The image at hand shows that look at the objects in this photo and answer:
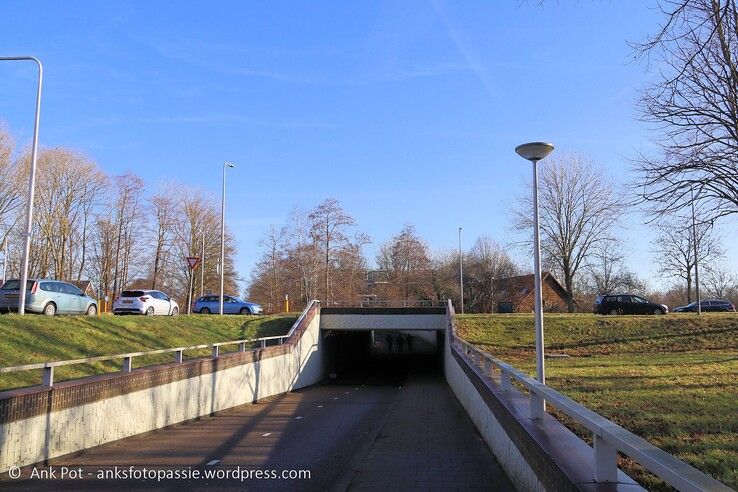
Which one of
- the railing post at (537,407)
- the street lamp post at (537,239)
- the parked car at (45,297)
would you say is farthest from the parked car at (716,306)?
the railing post at (537,407)

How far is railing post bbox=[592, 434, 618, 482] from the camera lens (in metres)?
3.60

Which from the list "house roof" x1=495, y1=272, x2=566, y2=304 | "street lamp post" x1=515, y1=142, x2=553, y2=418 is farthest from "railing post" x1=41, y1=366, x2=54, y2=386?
"house roof" x1=495, y1=272, x2=566, y2=304

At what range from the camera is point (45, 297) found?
63.2ft

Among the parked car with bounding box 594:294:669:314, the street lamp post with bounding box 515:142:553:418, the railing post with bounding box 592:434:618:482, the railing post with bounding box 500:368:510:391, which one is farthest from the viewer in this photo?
the parked car with bounding box 594:294:669:314

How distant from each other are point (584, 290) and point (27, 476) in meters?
71.2

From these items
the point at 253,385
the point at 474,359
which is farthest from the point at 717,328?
the point at 253,385

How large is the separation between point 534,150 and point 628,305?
30.1m

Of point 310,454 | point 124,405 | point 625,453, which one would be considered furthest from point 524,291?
point 625,453

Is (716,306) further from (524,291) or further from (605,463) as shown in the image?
(605,463)

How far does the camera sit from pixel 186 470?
748 cm

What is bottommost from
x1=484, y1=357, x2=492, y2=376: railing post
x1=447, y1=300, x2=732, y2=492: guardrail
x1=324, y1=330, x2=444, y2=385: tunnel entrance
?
x1=324, y1=330, x2=444, y2=385: tunnel entrance

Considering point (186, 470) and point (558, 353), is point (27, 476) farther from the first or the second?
point (558, 353)

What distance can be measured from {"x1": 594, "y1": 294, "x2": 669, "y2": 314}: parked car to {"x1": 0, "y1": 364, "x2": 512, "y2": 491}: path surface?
26172mm

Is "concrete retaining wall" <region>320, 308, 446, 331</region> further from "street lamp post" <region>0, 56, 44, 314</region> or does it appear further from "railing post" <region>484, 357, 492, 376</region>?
"railing post" <region>484, 357, 492, 376</region>
